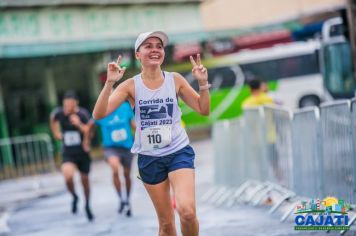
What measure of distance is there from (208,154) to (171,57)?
8937 millimetres

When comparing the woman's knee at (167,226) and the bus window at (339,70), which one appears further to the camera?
the bus window at (339,70)

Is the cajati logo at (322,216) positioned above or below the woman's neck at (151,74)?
below

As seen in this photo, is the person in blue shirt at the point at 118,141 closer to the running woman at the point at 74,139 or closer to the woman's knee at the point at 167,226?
the running woman at the point at 74,139

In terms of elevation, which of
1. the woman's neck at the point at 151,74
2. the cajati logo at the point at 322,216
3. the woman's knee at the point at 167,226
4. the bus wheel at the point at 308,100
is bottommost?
the bus wheel at the point at 308,100

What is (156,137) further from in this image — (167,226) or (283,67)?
(283,67)

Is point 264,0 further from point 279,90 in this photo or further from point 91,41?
Answer: point 91,41

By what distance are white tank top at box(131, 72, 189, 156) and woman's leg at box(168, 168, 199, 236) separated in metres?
0.23

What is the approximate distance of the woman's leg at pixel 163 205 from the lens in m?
5.49

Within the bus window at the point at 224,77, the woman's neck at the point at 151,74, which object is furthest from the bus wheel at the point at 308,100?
the woman's neck at the point at 151,74

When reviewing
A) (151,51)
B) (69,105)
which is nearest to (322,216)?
(151,51)

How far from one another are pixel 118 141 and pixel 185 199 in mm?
5104

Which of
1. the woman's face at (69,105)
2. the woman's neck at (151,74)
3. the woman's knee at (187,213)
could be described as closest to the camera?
the woman's knee at (187,213)

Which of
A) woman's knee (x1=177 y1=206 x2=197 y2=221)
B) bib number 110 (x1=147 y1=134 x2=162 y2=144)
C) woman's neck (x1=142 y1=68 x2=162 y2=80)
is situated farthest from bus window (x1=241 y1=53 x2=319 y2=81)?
woman's knee (x1=177 y1=206 x2=197 y2=221)

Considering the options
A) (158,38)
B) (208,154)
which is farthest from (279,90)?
(158,38)
